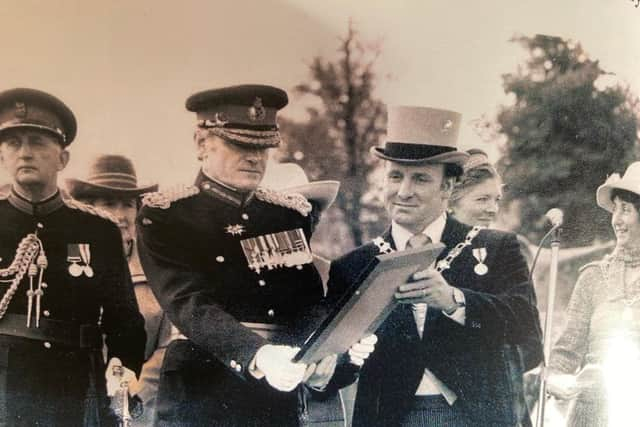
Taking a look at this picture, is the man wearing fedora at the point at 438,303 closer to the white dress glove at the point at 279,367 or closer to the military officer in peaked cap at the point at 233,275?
the military officer in peaked cap at the point at 233,275

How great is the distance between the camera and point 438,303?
9.23 ft

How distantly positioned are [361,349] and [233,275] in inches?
19.8

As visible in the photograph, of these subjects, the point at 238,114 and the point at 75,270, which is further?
the point at 238,114

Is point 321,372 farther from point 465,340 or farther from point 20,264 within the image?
point 20,264

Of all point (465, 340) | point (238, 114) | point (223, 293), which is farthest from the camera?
point (465, 340)

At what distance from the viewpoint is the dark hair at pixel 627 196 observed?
315cm

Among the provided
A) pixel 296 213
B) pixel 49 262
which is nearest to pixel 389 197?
pixel 296 213

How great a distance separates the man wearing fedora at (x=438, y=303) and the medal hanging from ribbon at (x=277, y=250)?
0.13m

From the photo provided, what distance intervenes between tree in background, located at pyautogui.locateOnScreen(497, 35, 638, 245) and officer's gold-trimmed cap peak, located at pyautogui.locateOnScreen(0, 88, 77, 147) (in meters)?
1.55

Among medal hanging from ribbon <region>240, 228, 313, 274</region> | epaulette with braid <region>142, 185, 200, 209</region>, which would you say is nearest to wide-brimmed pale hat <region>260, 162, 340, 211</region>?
medal hanging from ribbon <region>240, 228, 313, 274</region>

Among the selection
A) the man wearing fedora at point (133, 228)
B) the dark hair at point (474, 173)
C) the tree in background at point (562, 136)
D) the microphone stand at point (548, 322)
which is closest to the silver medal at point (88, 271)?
the man wearing fedora at point (133, 228)

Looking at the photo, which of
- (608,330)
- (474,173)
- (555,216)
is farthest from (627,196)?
(474,173)

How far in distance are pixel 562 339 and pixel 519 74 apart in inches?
39.9

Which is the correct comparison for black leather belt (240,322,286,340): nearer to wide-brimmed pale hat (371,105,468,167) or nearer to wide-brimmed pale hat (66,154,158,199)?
wide-brimmed pale hat (66,154,158,199)
